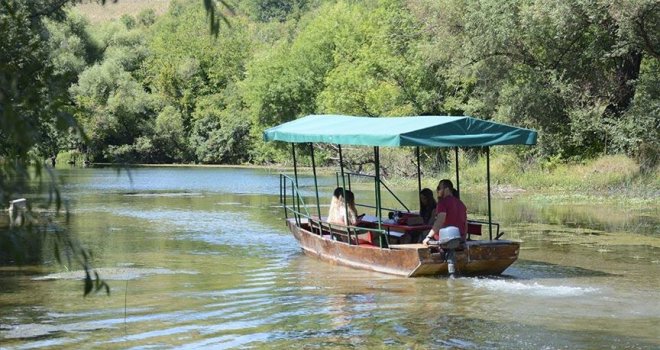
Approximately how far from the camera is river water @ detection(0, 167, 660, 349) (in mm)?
10570

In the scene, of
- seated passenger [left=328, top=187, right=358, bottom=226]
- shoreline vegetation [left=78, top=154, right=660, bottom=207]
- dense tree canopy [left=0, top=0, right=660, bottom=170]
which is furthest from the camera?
shoreline vegetation [left=78, top=154, right=660, bottom=207]

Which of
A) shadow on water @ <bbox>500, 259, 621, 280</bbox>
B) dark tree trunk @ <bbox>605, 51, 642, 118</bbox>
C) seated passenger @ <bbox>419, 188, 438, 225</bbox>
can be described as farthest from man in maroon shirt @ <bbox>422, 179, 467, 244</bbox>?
dark tree trunk @ <bbox>605, 51, 642, 118</bbox>

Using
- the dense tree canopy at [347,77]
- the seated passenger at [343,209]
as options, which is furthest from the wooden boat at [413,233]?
the dense tree canopy at [347,77]

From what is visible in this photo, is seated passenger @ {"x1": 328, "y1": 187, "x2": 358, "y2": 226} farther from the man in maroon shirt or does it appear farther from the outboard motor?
the outboard motor

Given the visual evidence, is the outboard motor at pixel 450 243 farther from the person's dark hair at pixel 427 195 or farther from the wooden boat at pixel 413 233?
the person's dark hair at pixel 427 195

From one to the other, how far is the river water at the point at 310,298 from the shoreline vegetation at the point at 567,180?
7.38 meters

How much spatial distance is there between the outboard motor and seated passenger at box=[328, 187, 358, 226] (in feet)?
7.51

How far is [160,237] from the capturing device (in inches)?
851

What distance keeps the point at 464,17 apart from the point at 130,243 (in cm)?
2005

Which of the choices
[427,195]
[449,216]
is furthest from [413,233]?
[449,216]

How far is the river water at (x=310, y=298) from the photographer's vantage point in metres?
10.6

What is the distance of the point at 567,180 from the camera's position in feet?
113

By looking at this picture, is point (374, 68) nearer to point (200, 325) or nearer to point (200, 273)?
point (200, 273)

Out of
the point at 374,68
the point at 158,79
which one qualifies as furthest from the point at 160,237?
the point at 158,79
